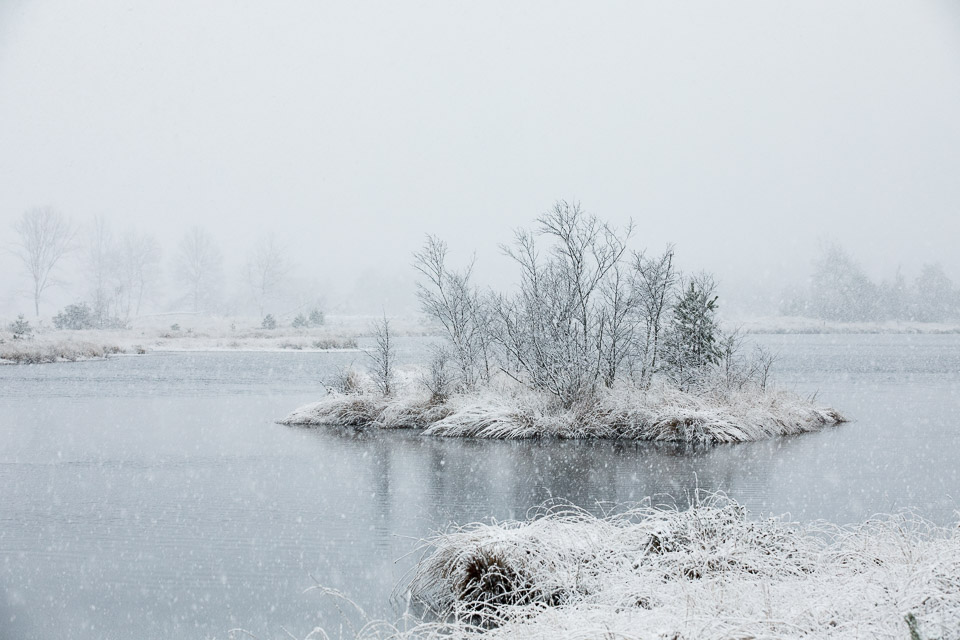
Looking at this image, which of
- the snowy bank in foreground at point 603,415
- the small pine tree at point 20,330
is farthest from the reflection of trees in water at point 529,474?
the small pine tree at point 20,330

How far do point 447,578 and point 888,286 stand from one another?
82782 mm

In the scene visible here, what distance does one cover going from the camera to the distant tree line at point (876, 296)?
75.9 m

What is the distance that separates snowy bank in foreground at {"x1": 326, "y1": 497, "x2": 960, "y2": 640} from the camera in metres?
3.78

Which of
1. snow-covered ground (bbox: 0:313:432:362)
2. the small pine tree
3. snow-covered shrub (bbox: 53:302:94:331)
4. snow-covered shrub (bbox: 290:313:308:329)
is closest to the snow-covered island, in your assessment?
snow-covered ground (bbox: 0:313:432:362)

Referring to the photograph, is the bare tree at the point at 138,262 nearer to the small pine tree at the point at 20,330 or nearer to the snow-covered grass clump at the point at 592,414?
the small pine tree at the point at 20,330

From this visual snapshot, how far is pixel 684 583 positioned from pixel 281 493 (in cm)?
737

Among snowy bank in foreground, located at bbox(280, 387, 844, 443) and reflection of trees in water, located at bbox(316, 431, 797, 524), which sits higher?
snowy bank in foreground, located at bbox(280, 387, 844, 443)

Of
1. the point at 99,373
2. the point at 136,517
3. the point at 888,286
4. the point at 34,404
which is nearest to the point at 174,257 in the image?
the point at 99,373

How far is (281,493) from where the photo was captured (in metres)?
10.8

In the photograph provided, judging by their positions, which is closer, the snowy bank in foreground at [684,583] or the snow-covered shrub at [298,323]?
the snowy bank in foreground at [684,583]

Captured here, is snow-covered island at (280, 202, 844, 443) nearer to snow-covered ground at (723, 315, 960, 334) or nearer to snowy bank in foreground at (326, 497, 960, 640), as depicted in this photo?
snowy bank in foreground at (326, 497, 960, 640)

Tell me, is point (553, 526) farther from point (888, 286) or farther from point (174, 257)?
point (174, 257)

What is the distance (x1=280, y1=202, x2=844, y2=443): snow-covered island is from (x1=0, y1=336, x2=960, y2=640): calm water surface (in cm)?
103

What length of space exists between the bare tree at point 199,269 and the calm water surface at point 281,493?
215 ft
